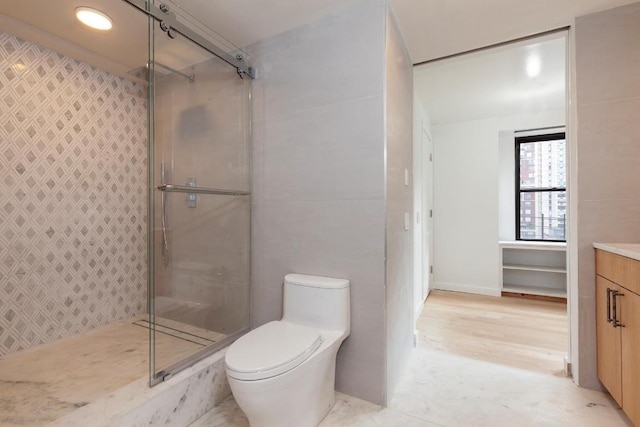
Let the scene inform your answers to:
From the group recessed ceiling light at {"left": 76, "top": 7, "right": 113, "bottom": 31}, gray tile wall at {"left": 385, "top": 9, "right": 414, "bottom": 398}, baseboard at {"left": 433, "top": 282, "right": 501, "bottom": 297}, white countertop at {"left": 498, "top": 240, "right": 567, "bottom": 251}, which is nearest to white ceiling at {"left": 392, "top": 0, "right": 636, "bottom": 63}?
gray tile wall at {"left": 385, "top": 9, "right": 414, "bottom": 398}

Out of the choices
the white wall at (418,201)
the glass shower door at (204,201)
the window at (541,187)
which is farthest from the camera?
the window at (541,187)

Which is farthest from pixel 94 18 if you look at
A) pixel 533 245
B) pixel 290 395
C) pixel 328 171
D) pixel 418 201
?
pixel 533 245

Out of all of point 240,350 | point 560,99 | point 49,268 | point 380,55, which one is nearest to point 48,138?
point 49,268

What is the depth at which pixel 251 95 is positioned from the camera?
6.63 ft

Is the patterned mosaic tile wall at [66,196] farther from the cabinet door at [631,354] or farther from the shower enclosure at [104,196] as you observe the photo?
the cabinet door at [631,354]

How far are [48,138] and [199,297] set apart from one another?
158cm

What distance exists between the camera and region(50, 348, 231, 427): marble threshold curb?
121 cm

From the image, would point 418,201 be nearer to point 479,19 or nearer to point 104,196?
point 479,19

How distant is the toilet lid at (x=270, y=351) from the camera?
1.17m

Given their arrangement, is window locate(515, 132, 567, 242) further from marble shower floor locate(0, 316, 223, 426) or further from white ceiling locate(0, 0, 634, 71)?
marble shower floor locate(0, 316, 223, 426)

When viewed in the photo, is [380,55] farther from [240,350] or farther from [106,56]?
[106,56]

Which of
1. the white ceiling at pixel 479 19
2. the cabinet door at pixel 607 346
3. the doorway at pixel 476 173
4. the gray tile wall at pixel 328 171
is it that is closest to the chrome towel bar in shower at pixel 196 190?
the gray tile wall at pixel 328 171

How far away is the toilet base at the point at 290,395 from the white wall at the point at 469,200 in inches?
115

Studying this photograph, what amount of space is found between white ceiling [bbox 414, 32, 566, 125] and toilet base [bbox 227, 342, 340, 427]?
220 centimetres
